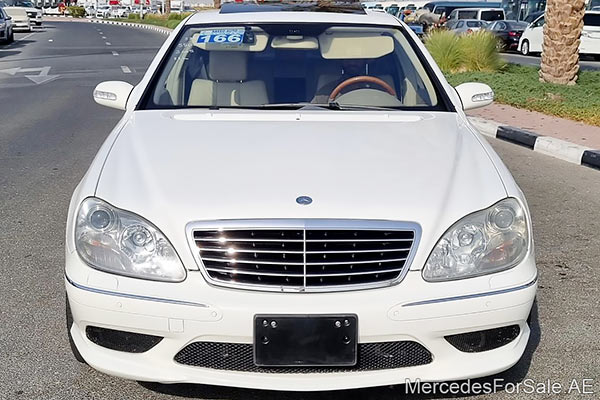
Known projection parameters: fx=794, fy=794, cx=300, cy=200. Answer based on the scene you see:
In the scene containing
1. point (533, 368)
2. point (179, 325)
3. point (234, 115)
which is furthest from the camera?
point (234, 115)

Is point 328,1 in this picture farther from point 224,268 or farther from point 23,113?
point 23,113

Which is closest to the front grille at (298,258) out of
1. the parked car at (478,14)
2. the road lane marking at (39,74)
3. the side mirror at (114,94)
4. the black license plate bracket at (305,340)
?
the black license plate bracket at (305,340)

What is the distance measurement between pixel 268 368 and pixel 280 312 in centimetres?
24

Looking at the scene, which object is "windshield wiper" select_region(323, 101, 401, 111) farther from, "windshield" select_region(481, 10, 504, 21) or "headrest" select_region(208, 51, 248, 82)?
"windshield" select_region(481, 10, 504, 21)

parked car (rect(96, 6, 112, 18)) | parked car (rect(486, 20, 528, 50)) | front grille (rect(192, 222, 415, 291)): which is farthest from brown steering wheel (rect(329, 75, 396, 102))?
parked car (rect(96, 6, 112, 18))

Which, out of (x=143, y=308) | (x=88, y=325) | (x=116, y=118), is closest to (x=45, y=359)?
(x=88, y=325)

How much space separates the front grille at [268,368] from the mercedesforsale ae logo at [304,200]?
56 centimetres

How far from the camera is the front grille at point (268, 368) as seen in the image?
2.91 metres

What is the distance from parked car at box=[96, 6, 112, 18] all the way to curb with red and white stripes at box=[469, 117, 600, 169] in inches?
3283

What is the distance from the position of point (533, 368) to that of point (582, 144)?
240 inches

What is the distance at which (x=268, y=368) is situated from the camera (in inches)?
115

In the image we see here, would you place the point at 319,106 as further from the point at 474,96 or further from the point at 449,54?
the point at 449,54

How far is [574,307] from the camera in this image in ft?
14.2

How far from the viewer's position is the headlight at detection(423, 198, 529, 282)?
117 inches
